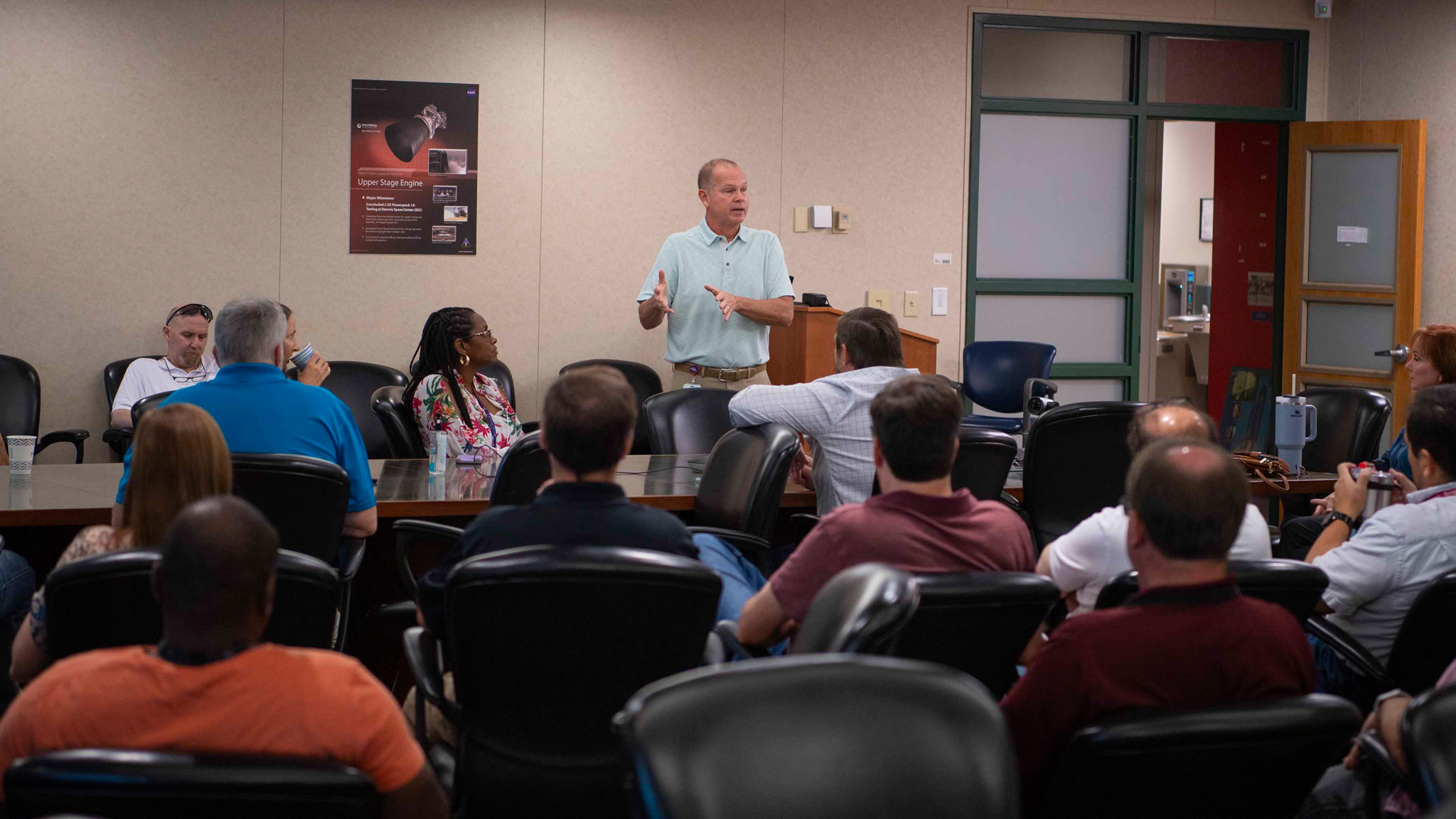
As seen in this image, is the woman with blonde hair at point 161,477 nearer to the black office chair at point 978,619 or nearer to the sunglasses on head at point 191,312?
the black office chair at point 978,619

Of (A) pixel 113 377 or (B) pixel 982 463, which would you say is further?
(A) pixel 113 377

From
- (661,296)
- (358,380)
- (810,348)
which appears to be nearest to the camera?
(661,296)

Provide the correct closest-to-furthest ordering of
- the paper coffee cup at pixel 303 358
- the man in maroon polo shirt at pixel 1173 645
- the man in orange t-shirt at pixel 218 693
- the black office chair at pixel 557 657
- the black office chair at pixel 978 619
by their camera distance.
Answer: the man in orange t-shirt at pixel 218 693
the man in maroon polo shirt at pixel 1173 645
the black office chair at pixel 557 657
the black office chair at pixel 978 619
the paper coffee cup at pixel 303 358

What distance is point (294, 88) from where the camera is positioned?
675 cm

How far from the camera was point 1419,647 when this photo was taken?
8.61ft

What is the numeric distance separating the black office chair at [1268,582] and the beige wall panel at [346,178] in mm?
5177

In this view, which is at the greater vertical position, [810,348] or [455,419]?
[810,348]

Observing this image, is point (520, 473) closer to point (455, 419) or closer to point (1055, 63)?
point (455, 419)

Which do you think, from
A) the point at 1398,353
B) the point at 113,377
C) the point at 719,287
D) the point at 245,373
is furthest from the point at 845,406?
the point at 1398,353

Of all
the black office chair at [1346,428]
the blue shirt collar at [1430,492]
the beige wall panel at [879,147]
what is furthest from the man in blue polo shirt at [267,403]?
the beige wall panel at [879,147]

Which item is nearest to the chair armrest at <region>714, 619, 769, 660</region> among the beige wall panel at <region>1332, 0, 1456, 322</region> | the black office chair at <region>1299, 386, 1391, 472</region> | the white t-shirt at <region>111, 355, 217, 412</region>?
the black office chair at <region>1299, 386, 1391, 472</region>

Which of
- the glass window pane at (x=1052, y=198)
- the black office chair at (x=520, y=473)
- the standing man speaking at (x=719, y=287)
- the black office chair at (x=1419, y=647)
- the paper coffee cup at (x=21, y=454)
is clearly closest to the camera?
the black office chair at (x=1419, y=647)

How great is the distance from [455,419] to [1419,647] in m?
3.02

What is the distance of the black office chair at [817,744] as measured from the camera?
1229 millimetres
